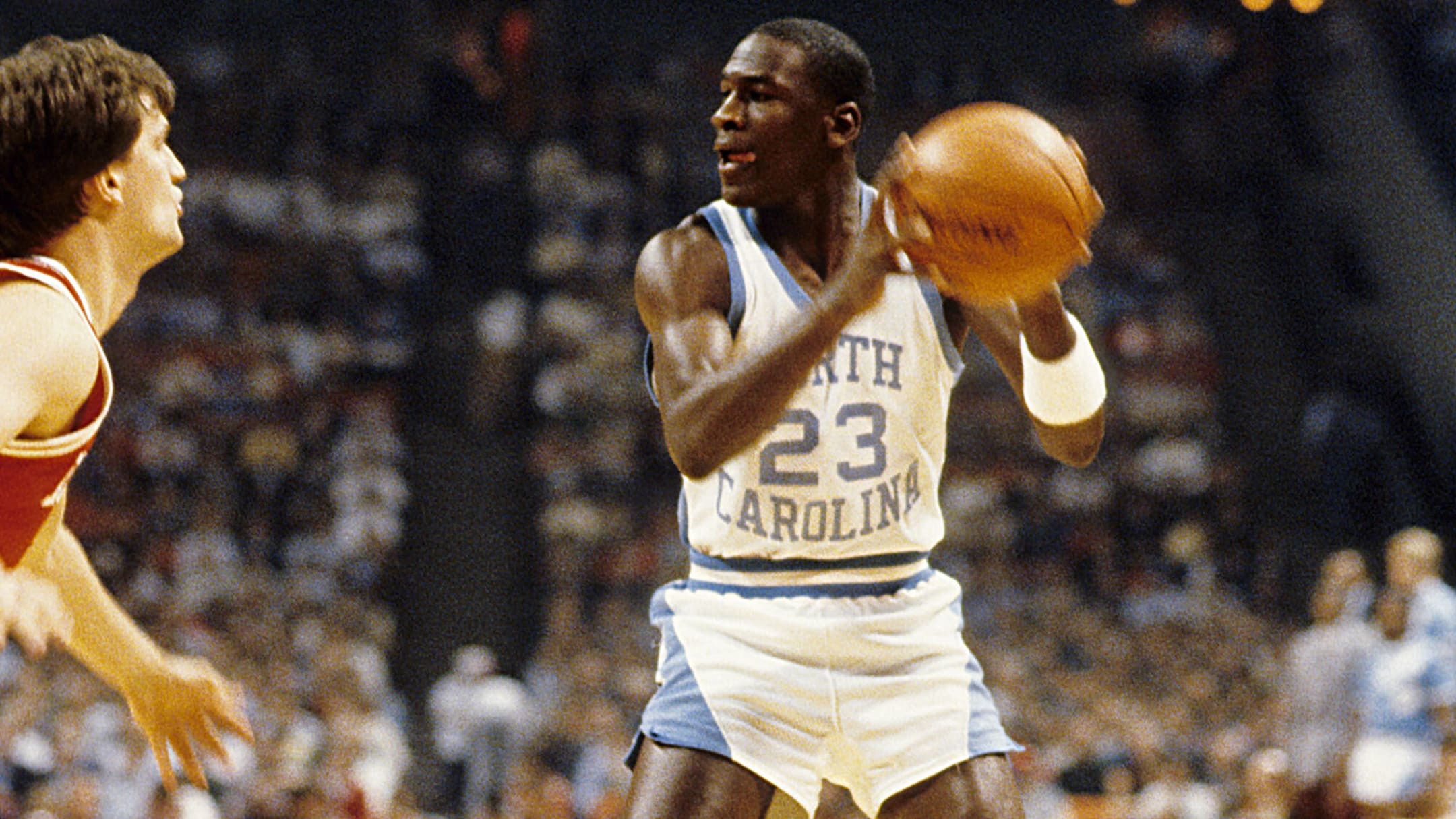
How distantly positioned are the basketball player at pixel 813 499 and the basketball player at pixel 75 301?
0.88 meters

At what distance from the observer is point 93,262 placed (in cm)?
263

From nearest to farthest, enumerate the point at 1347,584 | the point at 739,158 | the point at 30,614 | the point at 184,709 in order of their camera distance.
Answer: the point at 30,614 → the point at 184,709 → the point at 739,158 → the point at 1347,584

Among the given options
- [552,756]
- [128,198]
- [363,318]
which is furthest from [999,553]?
[128,198]

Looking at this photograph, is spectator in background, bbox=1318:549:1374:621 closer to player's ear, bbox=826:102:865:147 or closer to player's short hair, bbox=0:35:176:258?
player's ear, bbox=826:102:865:147

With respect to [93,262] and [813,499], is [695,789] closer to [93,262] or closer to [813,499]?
[813,499]

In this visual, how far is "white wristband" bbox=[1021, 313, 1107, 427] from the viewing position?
3158 millimetres

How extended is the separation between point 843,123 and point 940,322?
1.47 feet

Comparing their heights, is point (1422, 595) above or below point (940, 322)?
below

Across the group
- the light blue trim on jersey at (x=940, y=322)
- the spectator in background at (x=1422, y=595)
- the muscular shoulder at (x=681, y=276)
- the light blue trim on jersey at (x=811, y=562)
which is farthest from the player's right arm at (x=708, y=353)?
the spectator in background at (x=1422, y=595)

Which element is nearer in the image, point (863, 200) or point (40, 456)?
point (40, 456)

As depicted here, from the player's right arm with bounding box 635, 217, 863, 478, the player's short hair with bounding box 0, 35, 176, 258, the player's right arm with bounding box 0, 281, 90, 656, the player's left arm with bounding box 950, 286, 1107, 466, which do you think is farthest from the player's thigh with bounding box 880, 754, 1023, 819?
the player's short hair with bounding box 0, 35, 176, 258

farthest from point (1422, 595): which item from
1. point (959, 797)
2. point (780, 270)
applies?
point (780, 270)

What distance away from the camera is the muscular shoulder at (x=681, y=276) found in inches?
124

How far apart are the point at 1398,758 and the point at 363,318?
8.90 meters
